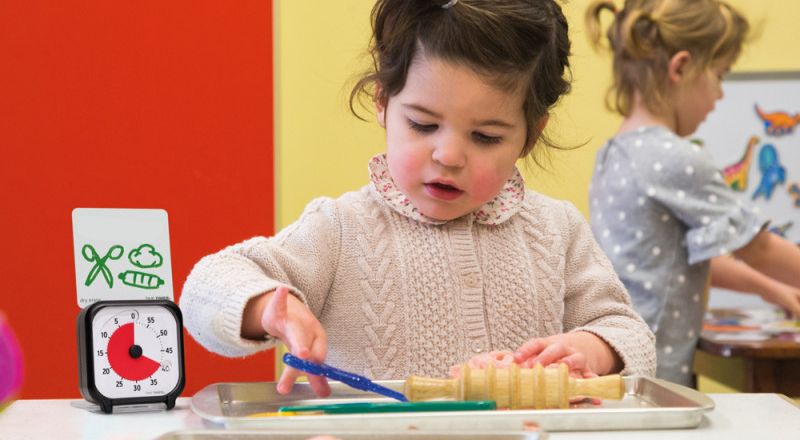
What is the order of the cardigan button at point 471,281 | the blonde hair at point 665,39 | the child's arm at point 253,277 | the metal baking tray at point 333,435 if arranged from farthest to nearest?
the blonde hair at point 665,39, the cardigan button at point 471,281, the child's arm at point 253,277, the metal baking tray at point 333,435

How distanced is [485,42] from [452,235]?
250 mm

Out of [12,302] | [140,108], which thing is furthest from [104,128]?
[12,302]

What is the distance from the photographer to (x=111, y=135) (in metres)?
1.52

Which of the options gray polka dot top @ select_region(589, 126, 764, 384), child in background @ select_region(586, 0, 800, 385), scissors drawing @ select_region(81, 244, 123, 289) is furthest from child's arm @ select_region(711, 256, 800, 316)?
scissors drawing @ select_region(81, 244, 123, 289)

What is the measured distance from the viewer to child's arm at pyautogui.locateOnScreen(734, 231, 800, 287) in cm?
204

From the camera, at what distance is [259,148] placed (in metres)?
1.62

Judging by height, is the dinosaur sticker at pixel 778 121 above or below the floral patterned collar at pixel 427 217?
above

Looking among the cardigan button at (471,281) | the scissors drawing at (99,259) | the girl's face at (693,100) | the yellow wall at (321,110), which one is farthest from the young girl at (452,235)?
the yellow wall at (321,110)

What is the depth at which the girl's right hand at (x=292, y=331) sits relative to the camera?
84cm

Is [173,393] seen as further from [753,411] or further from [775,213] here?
[775,213]

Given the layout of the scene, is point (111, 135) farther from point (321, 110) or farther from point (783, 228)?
point (783, 228)

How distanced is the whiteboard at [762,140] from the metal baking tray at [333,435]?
8.54 feet

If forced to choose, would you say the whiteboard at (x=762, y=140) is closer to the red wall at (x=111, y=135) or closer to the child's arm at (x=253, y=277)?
the red wall at (x=111, y=135)

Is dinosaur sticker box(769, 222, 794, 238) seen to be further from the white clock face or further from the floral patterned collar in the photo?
the white clock face
